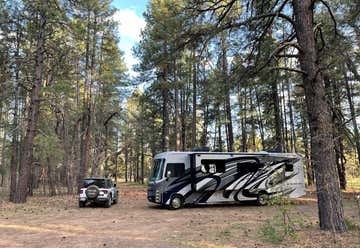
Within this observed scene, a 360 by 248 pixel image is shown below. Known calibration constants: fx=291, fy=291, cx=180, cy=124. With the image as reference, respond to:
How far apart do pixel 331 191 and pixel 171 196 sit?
740 cm

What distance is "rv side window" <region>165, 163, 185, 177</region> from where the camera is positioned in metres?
12.8

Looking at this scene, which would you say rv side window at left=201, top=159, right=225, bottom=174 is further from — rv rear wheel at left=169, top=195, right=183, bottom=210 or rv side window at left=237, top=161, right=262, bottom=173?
rv rear wheel at left=169, top=195, right=183, bottom=210

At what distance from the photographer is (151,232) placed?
7.55 metres

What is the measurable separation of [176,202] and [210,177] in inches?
73.8

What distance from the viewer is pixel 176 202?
12.8 metres

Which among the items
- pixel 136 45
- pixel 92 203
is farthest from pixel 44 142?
pixel 136 45

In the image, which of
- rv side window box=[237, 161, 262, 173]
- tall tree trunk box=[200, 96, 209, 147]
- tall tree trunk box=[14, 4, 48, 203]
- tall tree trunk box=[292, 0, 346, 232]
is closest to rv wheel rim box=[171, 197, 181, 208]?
rv side window box=[237, 161, 262, 173]

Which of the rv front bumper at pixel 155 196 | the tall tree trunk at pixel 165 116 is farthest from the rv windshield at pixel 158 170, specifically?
the tall tree trunk at pixel 165 116

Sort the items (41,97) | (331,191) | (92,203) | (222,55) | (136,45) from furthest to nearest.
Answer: (136,45), (41,97), (92,203), (222,55), (331,191)

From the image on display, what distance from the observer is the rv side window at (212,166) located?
13.1 metres

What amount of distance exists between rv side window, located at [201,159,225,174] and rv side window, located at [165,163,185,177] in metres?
0.94

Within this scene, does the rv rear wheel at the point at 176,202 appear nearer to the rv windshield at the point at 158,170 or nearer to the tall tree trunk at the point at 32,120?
the rv windshield at the point at 158,170

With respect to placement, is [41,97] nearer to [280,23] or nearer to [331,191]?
[280,23]

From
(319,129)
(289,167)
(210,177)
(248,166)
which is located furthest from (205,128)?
(319,129)
